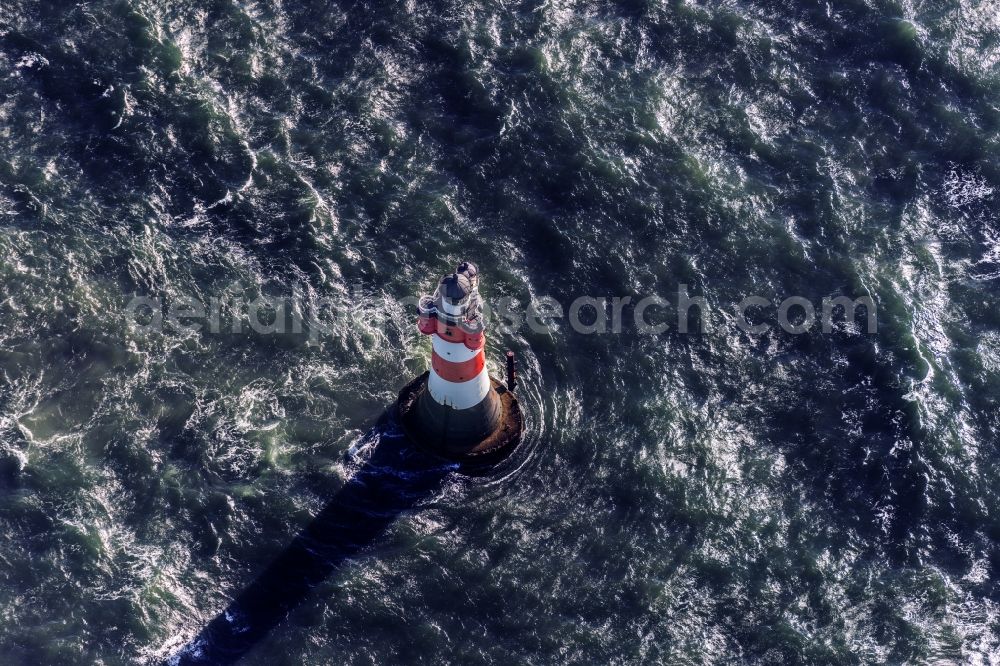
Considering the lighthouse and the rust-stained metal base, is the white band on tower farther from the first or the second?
the rust-stained metal base

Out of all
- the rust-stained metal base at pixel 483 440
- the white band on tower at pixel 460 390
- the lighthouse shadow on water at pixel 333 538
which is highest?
the white band on tower at pixel 460 390

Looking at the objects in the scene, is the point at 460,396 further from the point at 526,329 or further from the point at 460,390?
the point at 526,329

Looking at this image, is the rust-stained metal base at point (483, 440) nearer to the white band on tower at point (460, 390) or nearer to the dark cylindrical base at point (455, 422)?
the dark cylindrical base at point (455, 422)

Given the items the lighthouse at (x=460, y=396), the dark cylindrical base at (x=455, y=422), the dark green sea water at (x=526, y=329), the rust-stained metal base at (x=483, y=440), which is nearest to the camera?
the lighthouse at (x=460, y=396)

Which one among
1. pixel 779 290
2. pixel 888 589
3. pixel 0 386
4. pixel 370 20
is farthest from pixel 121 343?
pixel 888 589

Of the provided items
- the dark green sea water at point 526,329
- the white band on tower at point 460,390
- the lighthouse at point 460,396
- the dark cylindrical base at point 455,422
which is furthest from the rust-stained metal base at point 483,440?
the white band on tower at point 460,390

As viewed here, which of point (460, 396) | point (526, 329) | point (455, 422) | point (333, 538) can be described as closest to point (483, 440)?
point (455, 422)
